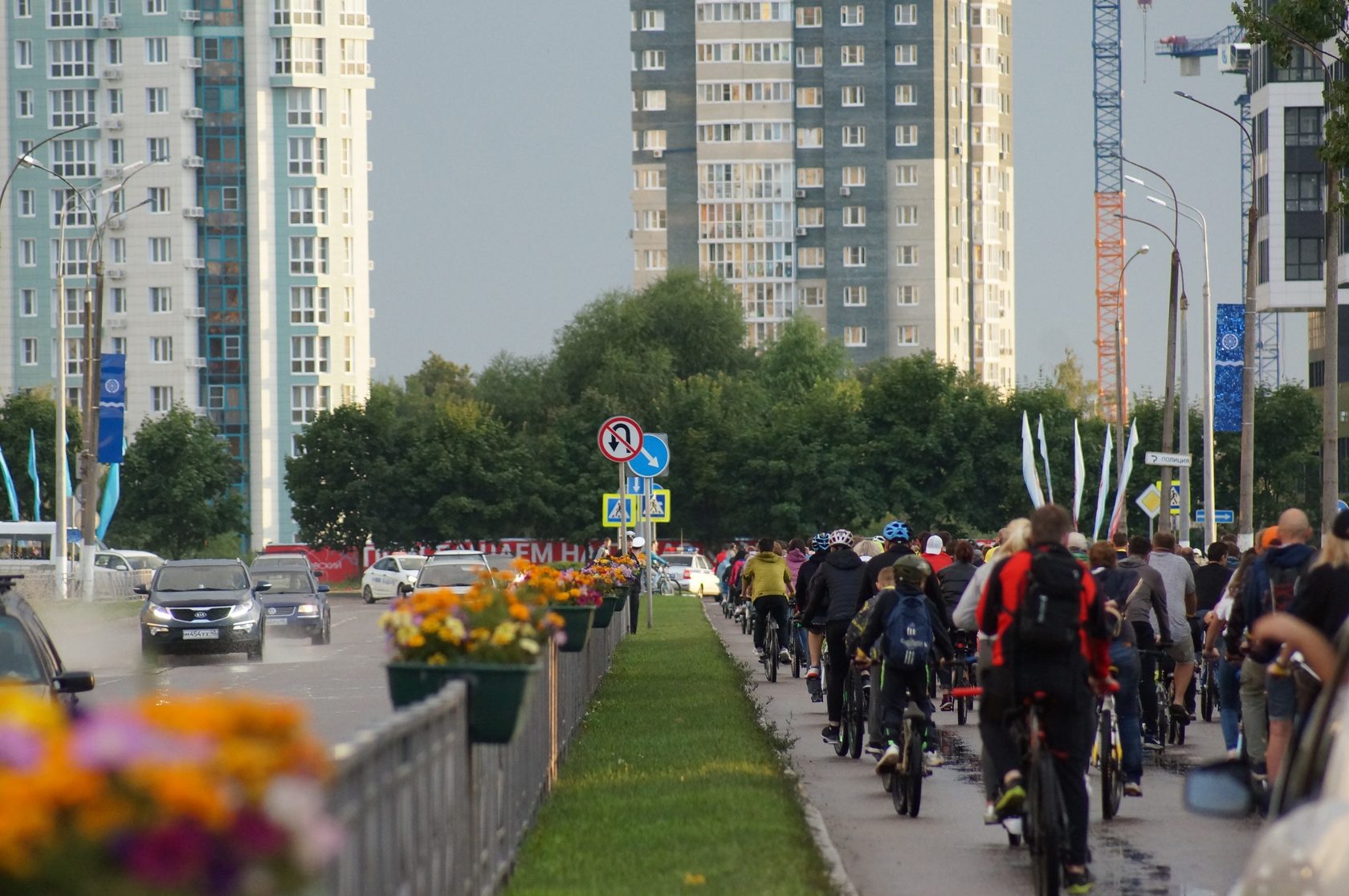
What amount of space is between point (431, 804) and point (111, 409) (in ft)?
146

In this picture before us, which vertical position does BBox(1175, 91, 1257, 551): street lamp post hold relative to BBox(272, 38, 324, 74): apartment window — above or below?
below

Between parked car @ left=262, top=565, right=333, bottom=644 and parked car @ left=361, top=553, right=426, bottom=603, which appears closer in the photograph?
parked car @ left=262, top=565, right=333, bottom=644

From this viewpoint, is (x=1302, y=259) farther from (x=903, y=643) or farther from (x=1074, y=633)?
(x=1074, y=633)

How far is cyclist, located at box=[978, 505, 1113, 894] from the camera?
9.77 meters

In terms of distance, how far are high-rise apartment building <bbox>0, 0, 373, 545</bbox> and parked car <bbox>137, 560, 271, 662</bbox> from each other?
91152mm

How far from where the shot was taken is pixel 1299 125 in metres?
83.3

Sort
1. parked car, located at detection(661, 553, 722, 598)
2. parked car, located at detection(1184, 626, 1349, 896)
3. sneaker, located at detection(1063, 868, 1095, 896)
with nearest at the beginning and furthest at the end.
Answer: parked car, located at detection(1184, 626, 1349, 896) < sneaker, located at detection(1063, 868, 1095, 896) < parked car, located at detection(661, 553, 722, 598)

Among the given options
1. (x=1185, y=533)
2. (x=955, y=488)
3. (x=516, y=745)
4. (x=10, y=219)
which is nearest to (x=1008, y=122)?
(x=10, y=219)

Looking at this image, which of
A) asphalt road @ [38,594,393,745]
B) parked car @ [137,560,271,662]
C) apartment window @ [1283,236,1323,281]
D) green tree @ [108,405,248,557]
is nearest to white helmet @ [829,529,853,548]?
asphalt road @ [38,594,393,745]

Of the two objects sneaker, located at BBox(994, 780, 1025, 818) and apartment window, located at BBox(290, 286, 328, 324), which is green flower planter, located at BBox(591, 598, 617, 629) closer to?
sneaker, located at BBox(994, 780, 1025, 818)

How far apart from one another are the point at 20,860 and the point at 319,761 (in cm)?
48

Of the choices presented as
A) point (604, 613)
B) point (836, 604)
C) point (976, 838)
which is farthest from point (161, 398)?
point (976, 838)

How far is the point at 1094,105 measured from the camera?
540ft

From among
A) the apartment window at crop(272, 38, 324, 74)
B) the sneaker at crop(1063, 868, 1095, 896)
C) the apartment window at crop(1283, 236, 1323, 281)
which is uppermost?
the apartment window at crop(272, 38, 324, 74)
